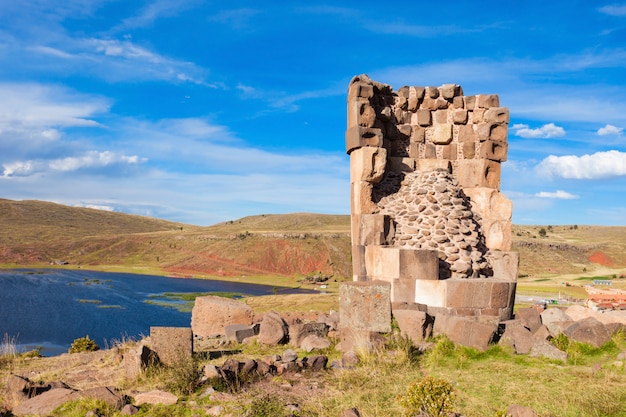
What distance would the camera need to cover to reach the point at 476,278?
384 inches

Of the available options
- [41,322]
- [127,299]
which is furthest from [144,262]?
[41,322]

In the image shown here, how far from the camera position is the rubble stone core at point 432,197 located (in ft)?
31.2

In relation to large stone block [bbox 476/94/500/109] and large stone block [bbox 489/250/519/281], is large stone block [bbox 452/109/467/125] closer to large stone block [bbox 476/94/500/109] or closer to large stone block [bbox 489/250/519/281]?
large stone block [bbox 476/94/500/109]

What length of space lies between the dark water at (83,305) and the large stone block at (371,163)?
1258cm

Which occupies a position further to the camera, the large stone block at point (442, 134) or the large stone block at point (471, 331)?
the large stone block at point (442, 134)

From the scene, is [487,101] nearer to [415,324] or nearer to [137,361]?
[415,324]

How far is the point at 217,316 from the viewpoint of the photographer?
1325 cm

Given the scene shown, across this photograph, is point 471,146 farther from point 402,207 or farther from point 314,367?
point 314,367

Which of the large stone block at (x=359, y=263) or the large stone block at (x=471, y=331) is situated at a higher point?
the large stone block at (x=359, y=263)

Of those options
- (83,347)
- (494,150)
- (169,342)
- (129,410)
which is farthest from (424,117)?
(83,347)

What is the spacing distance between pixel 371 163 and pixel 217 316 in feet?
20.8

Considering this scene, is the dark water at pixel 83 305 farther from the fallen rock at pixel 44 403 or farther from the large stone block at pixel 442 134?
the large stone block at pixel 442 134

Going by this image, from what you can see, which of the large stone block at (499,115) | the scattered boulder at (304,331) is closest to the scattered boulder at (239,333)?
the scattered boulder at (304,331)

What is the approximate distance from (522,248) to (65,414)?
6888 cm
